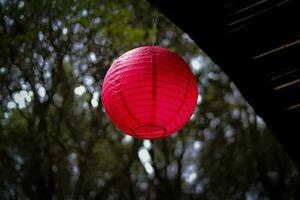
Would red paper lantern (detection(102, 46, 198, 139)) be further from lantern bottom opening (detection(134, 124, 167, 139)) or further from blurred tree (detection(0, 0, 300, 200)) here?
blurred tree (detection(0, 0, 300, 200))

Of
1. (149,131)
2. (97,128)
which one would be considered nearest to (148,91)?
(149,131)

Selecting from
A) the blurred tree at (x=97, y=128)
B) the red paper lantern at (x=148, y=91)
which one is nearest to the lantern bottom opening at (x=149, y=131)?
the red paper lantern at (x=148, y=91)

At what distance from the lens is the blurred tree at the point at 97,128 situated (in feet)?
20.8

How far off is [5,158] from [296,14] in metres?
6.79

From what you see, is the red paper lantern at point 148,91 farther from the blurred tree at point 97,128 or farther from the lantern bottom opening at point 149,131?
the blurred tree at point 97,128

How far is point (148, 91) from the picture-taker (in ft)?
8.48

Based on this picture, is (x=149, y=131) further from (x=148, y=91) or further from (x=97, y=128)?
(x=97, y=128)

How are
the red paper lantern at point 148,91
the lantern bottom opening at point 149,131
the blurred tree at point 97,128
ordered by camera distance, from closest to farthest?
the red paper lantern at point 148,91 < the lantern bottom opening at point 149,131 < the blurred tree at point 97,128

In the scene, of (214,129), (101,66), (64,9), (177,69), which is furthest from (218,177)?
(177,69)

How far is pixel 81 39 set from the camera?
6.81 metres

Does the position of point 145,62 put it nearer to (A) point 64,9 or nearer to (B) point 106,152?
(A) point 64,9

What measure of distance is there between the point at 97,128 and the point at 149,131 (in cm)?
569

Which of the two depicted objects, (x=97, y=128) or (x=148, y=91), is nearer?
(x=148, y=91)

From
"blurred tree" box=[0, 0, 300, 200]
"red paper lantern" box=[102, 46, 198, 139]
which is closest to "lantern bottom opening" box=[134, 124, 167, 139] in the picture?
"red paper lantern" box=[102, 46, 198, 139]
